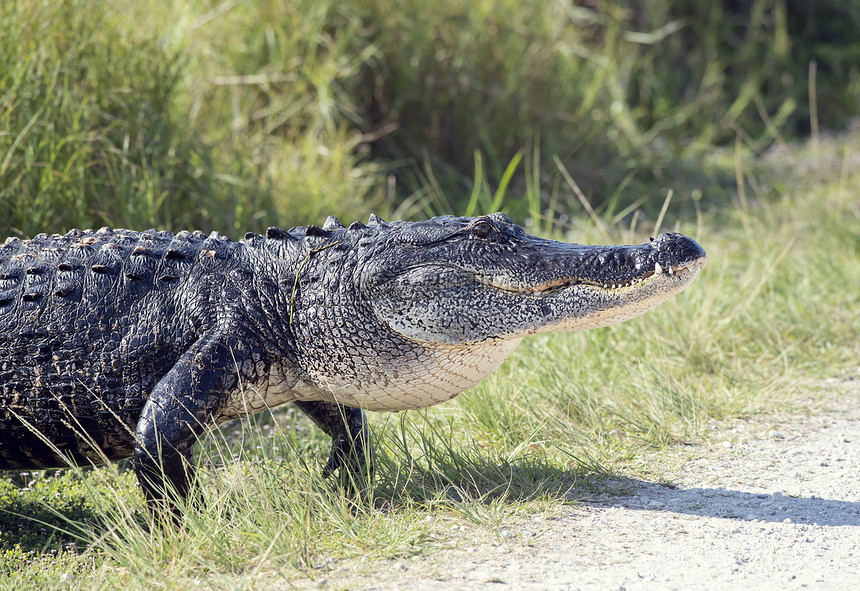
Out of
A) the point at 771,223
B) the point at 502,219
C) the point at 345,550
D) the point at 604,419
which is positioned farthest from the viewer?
the point at 771,223

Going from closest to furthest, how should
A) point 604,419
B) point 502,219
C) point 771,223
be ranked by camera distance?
point 502,219 < point 604,419 < point 771,223

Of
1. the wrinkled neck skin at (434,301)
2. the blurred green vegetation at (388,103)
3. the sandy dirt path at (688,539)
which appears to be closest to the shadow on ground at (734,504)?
the sandy dirt path at (688,539)

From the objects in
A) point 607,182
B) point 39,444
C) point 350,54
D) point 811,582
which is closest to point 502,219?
point 811,582

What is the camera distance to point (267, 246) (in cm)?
325

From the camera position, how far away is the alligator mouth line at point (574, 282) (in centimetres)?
275

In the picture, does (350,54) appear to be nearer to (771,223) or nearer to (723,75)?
(771,223)

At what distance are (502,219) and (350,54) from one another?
3.88 metres

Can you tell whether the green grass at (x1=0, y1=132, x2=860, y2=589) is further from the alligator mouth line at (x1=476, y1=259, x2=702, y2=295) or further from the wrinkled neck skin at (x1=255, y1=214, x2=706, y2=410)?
the alligator mouth line at (x1=476, y1=259, x2=702, y2=295)

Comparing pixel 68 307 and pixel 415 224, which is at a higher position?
pixel 415 224

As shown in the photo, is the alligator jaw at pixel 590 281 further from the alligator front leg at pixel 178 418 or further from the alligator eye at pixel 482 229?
the alligator front leg at pixel 178 418

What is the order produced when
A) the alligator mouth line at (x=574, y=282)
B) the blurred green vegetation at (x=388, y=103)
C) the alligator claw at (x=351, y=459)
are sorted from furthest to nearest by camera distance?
the blurred green vegetation at (x=388, y=103) → the alligator claw at (x=351, y=459) → the alligator mouth line at (x=574, y=282)

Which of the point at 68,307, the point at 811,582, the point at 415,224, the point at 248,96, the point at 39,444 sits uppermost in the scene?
the point at 248,96

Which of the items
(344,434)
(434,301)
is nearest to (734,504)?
(434,301)

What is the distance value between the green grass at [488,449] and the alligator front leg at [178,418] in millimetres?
97
